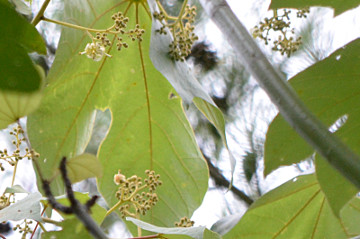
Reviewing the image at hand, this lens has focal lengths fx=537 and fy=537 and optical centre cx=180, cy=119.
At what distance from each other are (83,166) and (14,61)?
103 mm

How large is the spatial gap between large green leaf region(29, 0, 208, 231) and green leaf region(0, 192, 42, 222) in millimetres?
309

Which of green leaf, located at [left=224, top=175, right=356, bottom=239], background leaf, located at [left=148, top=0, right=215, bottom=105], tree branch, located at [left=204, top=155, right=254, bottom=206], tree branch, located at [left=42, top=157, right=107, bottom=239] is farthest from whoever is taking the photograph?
tree branch, located at [left=204, top=155, right=254, bottom=206]

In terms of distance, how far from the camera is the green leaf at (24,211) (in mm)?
618

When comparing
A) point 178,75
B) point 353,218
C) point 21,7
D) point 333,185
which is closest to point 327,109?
point 333,185

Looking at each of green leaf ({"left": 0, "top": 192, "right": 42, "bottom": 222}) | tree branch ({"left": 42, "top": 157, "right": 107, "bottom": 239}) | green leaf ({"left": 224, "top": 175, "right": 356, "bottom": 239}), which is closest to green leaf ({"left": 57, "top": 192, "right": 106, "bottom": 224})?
green leaf ({"left": 0, "top": 192, "right": 42, "bottom": 222})

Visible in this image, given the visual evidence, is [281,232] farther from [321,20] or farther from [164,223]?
[321,20]

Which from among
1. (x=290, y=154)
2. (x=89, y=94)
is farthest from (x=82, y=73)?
(x=290, y=154)

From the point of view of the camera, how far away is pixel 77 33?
94cm

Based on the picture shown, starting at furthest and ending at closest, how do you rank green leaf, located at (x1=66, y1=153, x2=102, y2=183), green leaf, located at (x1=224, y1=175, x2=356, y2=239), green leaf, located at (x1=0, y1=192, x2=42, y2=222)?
green leaf, located at (x1=224, y1=175, x2=356, y2=239) → green leaf, located at (x1=0, y1=192, x2=42, y2=222) → green leaf, located at (x1=66, y1=153, x2=102, y2=183)

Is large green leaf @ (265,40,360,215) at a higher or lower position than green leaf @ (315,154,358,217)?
higher

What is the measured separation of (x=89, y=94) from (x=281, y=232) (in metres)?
0.44

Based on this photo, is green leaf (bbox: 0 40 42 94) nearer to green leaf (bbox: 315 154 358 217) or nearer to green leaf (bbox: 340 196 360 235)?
green leaf (bbox: 315 154 358 217)

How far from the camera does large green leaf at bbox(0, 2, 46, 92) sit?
0.33 metres

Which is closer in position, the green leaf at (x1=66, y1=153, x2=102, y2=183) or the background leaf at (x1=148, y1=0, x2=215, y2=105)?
the green leaf at (x1=66, y1=153, x2=102, y2=183)
